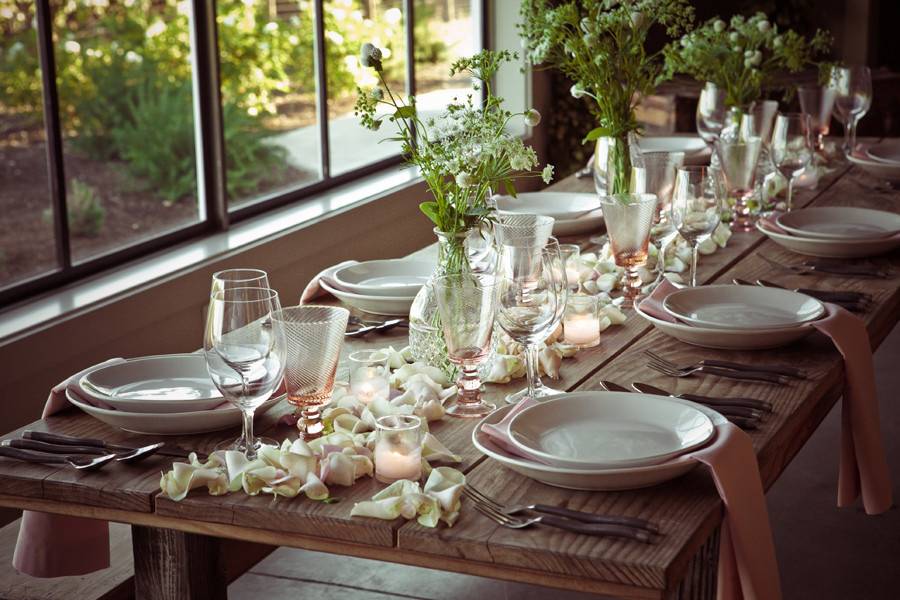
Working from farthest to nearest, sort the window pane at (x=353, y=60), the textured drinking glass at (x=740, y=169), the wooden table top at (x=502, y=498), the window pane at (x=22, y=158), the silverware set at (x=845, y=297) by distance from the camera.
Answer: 1. the window pane at (x=22, y=158)
2. the window pane at (x=353, y=60)
3. the textured drinking glass at (x=740, y=169)
4. the silverware set at (x=845, y=297)
5. the wooden table top at (x=502, y=498)

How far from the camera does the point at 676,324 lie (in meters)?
1.99

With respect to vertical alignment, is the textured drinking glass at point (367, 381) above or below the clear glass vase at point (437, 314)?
below

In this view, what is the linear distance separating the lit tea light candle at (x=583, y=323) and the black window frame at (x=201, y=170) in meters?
1.74

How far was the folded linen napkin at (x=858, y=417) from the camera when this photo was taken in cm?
192

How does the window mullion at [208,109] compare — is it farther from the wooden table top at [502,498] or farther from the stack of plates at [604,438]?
the stack of plates at [604,438]

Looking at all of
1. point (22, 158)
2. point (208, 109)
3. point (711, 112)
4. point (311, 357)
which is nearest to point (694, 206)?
point (311, 357)

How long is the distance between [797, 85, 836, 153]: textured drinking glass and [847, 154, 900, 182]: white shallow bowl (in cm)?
40

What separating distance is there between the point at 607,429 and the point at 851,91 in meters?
2.59

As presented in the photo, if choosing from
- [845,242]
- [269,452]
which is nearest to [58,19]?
[845,242]

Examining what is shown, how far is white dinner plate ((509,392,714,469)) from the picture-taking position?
145cm

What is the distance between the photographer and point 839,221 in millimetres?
2795

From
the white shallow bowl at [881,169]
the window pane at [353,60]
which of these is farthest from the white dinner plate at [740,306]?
the window pane at [353,60]

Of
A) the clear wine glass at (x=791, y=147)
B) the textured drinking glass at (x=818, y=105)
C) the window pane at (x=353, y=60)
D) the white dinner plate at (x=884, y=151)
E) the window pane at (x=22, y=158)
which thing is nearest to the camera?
the clear wine glass at (x=791, y=147)

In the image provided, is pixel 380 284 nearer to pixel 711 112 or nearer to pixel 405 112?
pixel 405 112
